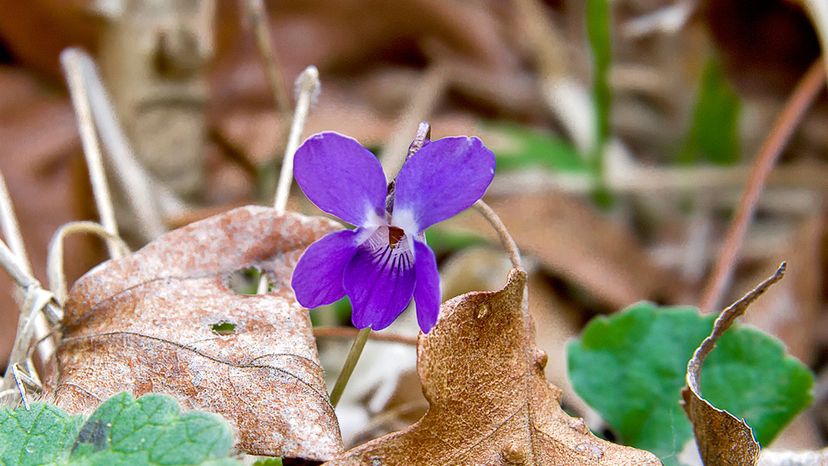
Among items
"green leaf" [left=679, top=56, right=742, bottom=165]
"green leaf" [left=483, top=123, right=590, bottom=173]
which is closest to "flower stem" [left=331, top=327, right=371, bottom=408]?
"green leaf" [left=483, top=123, right=590, bottom=173]

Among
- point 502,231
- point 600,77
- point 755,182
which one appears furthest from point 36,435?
point 600,77

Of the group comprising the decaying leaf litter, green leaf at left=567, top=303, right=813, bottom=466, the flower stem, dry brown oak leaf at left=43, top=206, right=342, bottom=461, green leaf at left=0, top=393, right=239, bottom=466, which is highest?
green leaf at left=0, top=393, right=239, bottom=466

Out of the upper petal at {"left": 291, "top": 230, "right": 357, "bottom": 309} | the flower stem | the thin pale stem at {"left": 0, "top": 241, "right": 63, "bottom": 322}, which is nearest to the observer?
the upper petal at {"left": 291, "top": 230, "right": 357, "bottom": 309}

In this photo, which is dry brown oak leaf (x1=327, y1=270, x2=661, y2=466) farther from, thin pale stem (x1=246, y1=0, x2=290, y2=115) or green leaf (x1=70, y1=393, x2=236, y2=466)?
thin pale stem (x1=246, y1=0, x2=290, y2=115)

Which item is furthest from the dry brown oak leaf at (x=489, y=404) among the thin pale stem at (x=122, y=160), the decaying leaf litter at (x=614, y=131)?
the thin pale stem at (x=122, y=160)

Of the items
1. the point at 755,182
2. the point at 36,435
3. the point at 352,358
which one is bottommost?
the point at 755,182

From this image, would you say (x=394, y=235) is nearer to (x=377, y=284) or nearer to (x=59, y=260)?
(x=377, y=284)

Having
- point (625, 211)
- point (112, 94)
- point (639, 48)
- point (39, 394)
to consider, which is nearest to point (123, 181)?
point (112, 94)
